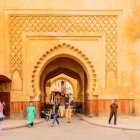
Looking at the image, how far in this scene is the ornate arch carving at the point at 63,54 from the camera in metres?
20.4

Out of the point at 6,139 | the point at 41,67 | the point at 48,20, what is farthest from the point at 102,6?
the point at 6,139

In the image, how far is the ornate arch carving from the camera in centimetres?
2036

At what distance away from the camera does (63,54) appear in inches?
815

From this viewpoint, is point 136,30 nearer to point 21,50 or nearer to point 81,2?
point 81,2

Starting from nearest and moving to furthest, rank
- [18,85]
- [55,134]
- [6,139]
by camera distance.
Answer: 1. [6,139]
2. [55,134]
3. [18,85]

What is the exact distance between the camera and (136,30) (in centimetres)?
2052

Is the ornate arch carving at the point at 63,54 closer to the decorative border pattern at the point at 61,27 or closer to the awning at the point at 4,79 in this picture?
the decorative border pattern at the point at 61,27


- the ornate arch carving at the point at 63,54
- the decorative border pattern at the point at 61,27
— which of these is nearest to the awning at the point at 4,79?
the decorative border pattern at the point at 61,27

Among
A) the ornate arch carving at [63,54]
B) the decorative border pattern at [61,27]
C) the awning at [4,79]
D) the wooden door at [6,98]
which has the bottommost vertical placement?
the wooden door at [6,98]

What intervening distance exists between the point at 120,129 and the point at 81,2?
7.54m

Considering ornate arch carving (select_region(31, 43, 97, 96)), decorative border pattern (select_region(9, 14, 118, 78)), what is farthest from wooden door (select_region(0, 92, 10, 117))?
ornate arch carving (select_region(31, 43, 97, 96))

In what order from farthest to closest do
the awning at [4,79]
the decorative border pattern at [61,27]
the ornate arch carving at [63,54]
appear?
the ornate arch carving at [63,54]
the decorative border pattern at [61,27]
the awning at [4,79]

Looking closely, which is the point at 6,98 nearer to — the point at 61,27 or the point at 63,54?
the point at 63,54

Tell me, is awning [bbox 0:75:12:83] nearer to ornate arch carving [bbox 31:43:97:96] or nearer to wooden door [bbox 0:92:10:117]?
wooden door [bbox 0:92:10:117]
